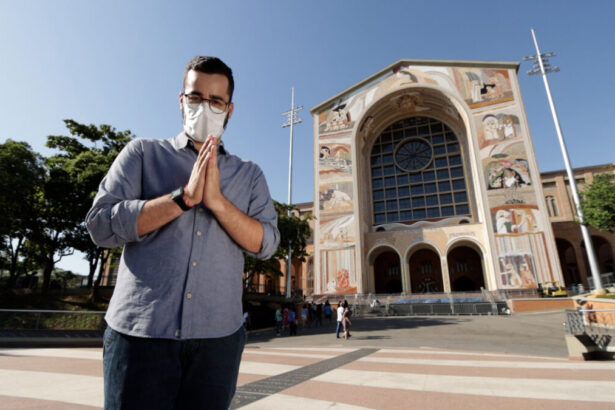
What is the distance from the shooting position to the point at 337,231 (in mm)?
30891

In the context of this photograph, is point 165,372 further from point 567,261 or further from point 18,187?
point 567,261

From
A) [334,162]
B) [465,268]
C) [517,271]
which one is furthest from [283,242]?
[465,268]

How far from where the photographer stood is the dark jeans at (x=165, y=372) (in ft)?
2.92

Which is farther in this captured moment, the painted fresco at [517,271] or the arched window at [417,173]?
the arched window at [417,173]

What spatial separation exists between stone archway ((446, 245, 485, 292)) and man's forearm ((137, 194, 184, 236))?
36.5 meters

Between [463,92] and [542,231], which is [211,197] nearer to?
[542,231]

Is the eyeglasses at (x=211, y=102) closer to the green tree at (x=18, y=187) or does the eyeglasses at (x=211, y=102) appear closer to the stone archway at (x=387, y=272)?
the green tree at (x=18, y=187)

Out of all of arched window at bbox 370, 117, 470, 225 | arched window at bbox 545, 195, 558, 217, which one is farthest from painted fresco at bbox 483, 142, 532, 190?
arched window at bbox 545, 195, 558, 217

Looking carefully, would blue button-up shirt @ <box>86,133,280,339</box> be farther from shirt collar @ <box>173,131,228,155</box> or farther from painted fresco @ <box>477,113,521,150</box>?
painted fresco @ <box>477,113,521,150</box>

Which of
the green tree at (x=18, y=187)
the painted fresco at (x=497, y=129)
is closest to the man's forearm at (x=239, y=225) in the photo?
the green tree at (x=18, y=187)

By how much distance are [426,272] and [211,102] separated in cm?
3738

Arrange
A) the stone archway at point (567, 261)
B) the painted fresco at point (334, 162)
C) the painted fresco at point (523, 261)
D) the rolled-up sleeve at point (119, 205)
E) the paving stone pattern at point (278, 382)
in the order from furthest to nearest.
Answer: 1. the stone archway at point (567, 261)
2. the painted fresco at point (334, 162)
3. the painted fresco at point (523, 261)
4. the paving stone pattern at point (278, 382)
5. the rolled-up sleeve at point (119, 205)

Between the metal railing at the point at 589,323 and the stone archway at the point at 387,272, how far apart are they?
28.9 meters

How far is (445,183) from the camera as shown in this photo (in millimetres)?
35219
